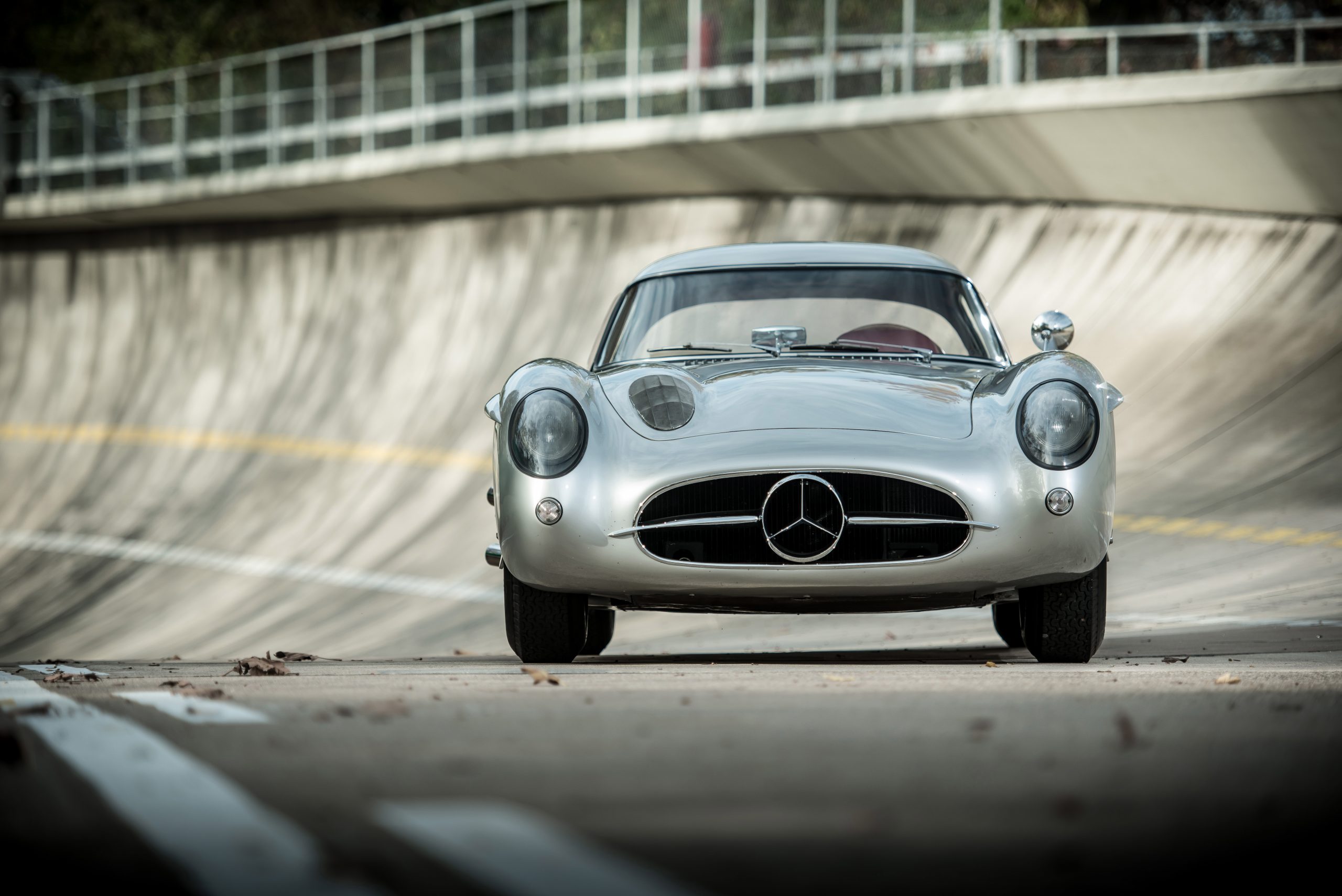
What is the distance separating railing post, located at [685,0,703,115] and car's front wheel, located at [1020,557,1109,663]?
52.9 feet

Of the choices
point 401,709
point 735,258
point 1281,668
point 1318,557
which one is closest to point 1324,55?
point 1318,557

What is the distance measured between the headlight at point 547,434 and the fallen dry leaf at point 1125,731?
240 centimetres

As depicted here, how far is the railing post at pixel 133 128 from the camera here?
2909 centimetres

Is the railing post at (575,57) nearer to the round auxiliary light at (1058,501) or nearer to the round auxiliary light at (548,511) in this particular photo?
the round auxiliary light at (548,511)

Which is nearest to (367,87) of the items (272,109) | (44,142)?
(272,109)

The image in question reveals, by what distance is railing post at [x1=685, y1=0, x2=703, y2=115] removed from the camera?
2123 cm

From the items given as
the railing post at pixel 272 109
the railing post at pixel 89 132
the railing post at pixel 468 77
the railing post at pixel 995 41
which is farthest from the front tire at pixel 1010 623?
the railing post at pixel 89 132

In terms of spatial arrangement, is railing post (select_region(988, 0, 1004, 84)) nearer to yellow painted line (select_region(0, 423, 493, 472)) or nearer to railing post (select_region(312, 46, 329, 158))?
yellow painted line (select_region(0, 423, 493, 472))

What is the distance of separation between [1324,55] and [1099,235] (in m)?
3.41

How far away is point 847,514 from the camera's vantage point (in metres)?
5.60

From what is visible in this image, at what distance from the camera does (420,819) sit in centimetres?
270

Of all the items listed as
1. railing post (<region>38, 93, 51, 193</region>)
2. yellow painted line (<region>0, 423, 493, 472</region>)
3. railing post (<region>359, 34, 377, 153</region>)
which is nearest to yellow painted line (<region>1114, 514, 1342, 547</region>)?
yellow painted line (<region>0, 423, 493, 472</region>)

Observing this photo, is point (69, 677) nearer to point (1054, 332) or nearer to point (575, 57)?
point (1054, 332)

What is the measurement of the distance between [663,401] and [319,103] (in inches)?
846
